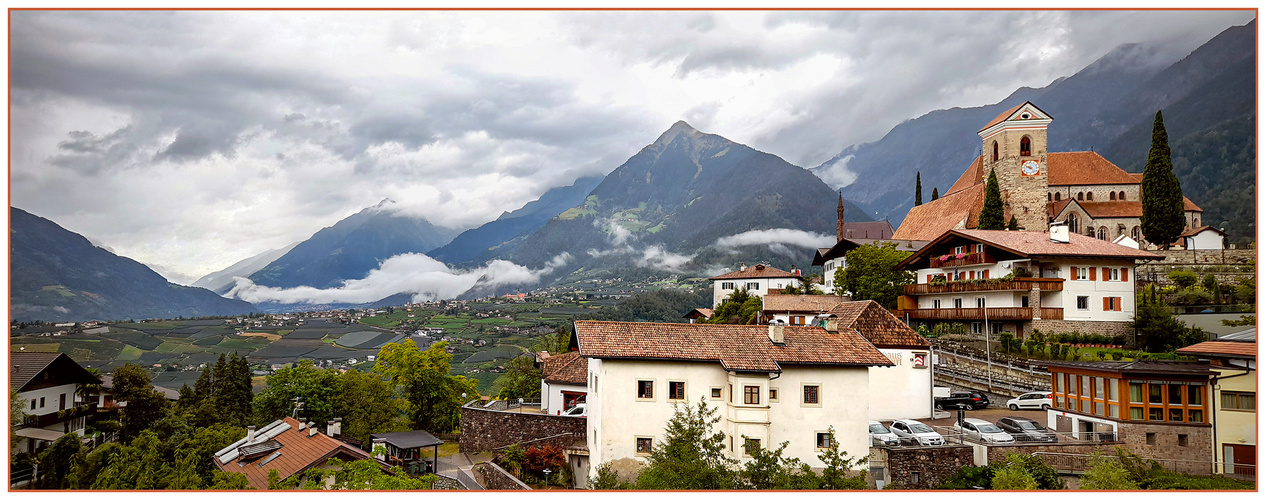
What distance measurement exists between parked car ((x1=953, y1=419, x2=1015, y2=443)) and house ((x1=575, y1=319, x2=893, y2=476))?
3567 mm

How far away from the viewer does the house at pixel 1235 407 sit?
2025 cm

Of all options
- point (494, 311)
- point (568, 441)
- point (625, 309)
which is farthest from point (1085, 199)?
point (494, 311)

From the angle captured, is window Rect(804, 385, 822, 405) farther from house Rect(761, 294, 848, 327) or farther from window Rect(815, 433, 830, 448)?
house Rect(761, 294, 848, 327)

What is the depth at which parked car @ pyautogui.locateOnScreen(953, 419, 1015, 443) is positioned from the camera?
2209 centimetres

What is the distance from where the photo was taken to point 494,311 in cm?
12294

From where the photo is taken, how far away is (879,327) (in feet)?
94.7

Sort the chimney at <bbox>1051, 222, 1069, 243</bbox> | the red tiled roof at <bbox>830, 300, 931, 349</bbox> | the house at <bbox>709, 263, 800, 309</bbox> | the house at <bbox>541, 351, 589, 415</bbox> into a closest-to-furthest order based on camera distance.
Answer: the red tiled roof at <bbox>830, 300, 931, 349</bbox>
the house at <bbox>541, 351, 589, 415</bbox>
the chimney at <bbox>1051, 222, 1069, 243</bbox>
the house at <bbox>709, 263, 800, 309</bbox>

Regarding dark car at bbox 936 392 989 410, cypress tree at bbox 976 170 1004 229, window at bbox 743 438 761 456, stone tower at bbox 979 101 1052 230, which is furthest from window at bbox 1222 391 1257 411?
stone tower at bbox 979 101 1052 230

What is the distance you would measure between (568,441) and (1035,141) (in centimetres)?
4841

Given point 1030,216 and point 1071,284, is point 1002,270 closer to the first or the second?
point 1071,284

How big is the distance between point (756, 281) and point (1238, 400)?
169 feet

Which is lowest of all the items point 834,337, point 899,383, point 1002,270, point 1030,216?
point 899,383

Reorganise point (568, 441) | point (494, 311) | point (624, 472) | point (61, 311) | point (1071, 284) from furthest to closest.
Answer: point (494, 311)
point (61, 311)
point (1071, 284)
point (568, 441)
point (624, 472)

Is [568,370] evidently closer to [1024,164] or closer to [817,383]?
[817,383]
